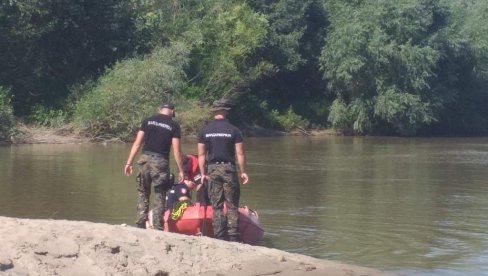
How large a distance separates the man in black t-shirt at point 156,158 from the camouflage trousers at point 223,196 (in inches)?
22.1

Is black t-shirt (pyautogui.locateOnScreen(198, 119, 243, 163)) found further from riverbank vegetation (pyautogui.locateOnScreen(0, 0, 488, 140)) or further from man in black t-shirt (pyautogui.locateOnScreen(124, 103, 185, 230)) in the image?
riverbank vegetation (pyautogui.locateOnScreen(0, 0, 488, 140))

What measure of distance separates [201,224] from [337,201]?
656cm

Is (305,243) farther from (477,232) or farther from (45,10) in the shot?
(45,10)

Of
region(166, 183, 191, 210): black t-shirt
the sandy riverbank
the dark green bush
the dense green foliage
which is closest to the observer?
the sandy riverbank

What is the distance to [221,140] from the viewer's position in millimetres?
10625

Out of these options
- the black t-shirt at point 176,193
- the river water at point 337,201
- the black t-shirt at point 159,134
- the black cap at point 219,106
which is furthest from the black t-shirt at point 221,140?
the river water at point 337,201

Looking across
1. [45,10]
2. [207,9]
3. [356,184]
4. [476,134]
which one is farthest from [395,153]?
[476,134]

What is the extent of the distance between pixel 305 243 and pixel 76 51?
112 ft

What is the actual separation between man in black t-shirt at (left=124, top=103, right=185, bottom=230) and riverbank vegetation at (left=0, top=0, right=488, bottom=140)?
24.8 meters

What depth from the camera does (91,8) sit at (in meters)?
43.6

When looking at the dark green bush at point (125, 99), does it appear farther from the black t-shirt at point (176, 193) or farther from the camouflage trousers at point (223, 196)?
the camouflage trousers at point (223, 196)

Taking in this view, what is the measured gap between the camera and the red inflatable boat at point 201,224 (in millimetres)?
10867

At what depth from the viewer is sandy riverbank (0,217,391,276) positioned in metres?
7.92

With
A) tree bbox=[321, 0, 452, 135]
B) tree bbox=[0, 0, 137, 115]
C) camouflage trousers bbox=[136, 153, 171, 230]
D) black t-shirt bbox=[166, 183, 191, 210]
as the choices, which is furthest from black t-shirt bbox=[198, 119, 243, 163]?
tree bbox=[321, 0, 452, 135]
